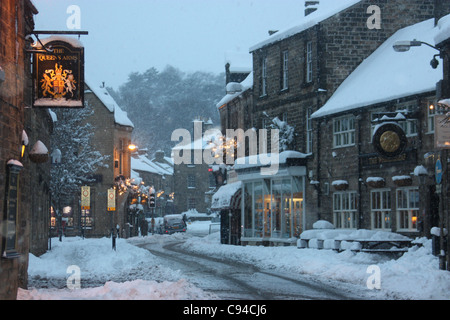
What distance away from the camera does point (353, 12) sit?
114 ft

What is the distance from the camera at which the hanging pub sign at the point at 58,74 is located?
598 inches

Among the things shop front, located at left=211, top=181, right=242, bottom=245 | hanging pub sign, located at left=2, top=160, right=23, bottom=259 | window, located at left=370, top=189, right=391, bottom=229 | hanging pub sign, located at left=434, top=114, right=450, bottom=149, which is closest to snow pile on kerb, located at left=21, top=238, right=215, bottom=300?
hanging pub sign, located at left=2, top=160, right=23, bottom=259

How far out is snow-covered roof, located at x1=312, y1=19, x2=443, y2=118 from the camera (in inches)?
1095

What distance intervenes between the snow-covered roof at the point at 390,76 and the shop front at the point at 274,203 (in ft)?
12.7

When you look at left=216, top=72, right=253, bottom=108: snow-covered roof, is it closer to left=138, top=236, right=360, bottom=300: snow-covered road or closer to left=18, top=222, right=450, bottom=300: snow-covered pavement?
left=18, top=222, right=450, bottom=300: snow-covered pavement

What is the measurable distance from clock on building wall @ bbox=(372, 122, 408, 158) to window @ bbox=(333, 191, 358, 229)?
13.4 ft

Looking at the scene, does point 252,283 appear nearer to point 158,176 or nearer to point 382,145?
point 382,145

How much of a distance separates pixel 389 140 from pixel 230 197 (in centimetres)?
1648

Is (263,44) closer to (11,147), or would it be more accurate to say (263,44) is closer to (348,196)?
(348,196)

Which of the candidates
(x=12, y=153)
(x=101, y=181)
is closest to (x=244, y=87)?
(x=101, y=181)

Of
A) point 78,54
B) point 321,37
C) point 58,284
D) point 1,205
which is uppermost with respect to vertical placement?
point 321,37

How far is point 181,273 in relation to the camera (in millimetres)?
22500

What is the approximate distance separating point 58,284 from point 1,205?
24.3 ft

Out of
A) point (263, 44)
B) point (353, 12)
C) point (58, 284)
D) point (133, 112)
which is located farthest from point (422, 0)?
point (133, 112)
